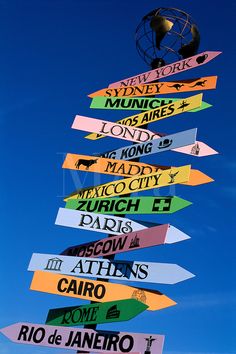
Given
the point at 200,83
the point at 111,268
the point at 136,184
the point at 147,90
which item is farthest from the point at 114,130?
the point at 111,268

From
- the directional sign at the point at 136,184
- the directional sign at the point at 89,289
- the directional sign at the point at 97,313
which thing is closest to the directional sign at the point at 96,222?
the directional sign at the point at 136,184

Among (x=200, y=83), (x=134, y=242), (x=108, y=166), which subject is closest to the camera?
(x=134, y=242)

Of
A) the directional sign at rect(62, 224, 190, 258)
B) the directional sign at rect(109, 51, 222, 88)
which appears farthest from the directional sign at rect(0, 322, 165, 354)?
the directional sign at rect(109, 51, 222, 88)

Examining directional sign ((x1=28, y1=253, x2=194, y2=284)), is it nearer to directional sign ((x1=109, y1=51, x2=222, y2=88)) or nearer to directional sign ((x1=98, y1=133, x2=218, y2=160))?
directional sign ((x1=98, y1=133, x2=218, y2=160))

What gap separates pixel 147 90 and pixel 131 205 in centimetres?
233

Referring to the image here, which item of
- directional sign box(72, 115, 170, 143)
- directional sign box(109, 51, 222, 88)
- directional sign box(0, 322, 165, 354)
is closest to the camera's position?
directional sign box(0, 322, 165, 354)

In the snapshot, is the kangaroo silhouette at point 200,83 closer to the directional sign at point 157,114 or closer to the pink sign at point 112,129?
the directional sign at point 157,114

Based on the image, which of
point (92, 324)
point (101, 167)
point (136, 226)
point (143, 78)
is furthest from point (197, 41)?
point (92, 324)

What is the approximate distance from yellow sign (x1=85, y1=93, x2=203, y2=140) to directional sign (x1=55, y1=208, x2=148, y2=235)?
5.26 ft

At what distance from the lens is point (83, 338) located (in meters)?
4.98

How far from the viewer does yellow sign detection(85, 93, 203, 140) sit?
634 cm

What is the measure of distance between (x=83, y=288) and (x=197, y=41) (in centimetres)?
494

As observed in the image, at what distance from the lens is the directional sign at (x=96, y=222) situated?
5746 mm

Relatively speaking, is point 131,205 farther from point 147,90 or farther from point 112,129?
point 147,90
